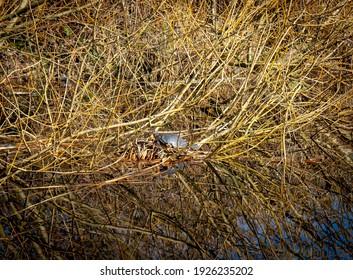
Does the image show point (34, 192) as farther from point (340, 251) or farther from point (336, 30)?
point (336, 30)

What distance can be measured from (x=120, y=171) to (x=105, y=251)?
76.4 inches

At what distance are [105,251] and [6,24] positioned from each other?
404 centimetres

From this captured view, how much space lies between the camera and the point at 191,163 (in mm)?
6402

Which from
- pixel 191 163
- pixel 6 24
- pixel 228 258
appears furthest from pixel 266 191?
pixel 6 24

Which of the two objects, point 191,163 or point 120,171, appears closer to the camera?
point 120,171

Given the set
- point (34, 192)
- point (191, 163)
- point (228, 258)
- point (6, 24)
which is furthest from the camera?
point (6, 24)

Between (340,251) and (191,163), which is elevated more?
(191,163)

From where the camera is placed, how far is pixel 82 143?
20.5ft

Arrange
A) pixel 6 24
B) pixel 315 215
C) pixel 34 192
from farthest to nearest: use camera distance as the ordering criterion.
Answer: pixel 6 24, pixel 34 192, pixel 315 215

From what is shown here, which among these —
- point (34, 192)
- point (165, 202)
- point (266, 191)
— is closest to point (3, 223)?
point (34, 192)

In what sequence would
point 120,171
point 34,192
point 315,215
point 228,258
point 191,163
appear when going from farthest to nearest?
point 191,163
point 120,171
point 34,192
point 315,215
point 228,258

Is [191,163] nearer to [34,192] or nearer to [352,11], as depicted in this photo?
[34,192]

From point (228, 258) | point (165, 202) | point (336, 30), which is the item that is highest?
point (336, 30)

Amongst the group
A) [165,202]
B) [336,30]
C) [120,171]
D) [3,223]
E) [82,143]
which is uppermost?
[336,30]
